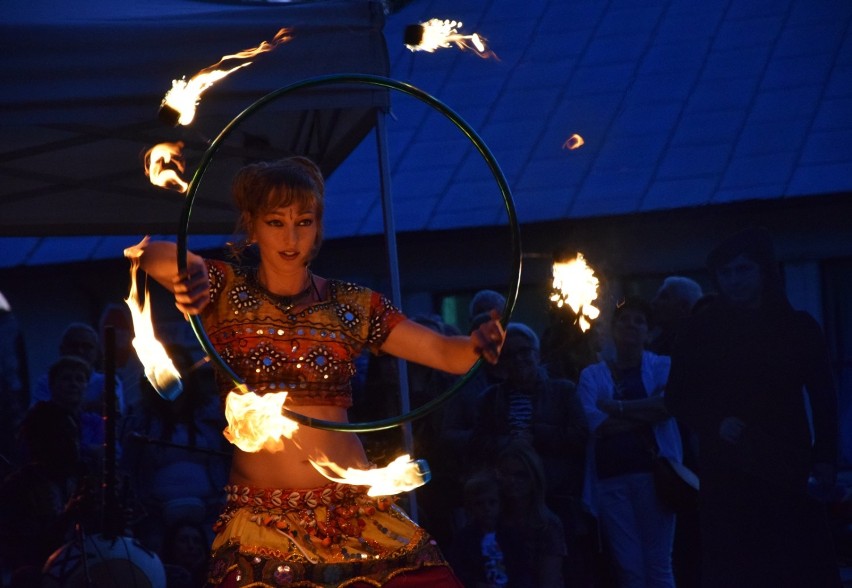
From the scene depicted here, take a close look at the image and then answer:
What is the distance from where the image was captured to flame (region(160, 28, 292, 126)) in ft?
15.9

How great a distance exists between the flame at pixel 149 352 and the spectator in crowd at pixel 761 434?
304cm

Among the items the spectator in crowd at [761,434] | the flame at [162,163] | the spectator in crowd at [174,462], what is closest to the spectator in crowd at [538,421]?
the spectator in crowd at [761,434]

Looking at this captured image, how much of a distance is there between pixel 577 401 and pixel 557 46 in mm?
6303

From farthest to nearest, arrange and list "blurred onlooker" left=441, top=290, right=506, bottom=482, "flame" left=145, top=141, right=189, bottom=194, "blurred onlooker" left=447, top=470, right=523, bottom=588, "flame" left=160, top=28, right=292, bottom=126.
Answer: "blurred onlooker" left=441, top=290, right=506, bottom=482 < "blurred onlooker" left=447, top=470, right=523, bottom=588 < "flame" left=145, top=141, right=189, bottom=194 < "flame" left=160, top=28, right=292, bottom=126

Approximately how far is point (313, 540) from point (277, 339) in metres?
0.60

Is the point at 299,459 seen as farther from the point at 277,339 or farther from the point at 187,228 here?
the point at 187,228

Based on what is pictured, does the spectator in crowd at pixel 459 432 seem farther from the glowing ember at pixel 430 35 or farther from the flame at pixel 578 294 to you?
the glowing ember at pixel 430 35

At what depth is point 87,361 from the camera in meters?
7.52

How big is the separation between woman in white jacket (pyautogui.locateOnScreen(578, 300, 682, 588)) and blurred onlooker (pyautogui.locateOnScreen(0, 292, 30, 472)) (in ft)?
10.4

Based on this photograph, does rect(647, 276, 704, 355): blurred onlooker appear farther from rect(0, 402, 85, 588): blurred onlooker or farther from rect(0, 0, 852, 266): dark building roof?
rect(0, 0, 852, 266): dark building roof

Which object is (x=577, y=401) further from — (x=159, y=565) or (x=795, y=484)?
(x=159, y=565)

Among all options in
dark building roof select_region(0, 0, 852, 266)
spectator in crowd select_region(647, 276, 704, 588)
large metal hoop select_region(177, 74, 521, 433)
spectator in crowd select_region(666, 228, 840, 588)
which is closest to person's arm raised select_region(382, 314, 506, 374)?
large metal hoop select_region(177, 74, 521, 433)

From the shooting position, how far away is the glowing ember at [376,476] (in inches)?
156

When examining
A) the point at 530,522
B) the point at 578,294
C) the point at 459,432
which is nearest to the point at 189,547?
the point at 459,432
